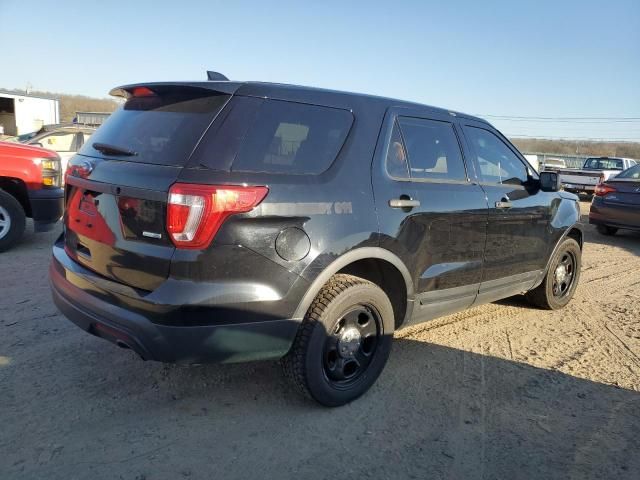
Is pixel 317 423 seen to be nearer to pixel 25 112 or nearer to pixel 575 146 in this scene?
pixel 25 112

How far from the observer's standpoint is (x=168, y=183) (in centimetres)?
247

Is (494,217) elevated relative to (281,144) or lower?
lower

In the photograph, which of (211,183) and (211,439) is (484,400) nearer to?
(211,439)

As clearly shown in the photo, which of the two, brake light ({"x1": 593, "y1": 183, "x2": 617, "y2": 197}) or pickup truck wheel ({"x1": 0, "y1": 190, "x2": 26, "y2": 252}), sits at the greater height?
brake light ({"x1": 593, "y1": 183, "x2": 617, "y2": 197})

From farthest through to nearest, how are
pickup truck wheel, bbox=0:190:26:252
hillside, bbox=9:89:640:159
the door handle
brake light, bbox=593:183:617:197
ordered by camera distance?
hillside, bbox=9:89:640:159
brake light, bbox=593:183:617:197
pickup truck wheel, bbox=0:190:26:252
the door handle

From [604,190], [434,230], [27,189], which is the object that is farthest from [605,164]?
[27,189]

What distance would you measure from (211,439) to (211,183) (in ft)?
4.49

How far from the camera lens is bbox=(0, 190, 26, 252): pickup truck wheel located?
6238 mm

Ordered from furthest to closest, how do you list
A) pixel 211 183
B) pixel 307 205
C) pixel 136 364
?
pixel 136 364
pixel 307 205
pixel 211 183

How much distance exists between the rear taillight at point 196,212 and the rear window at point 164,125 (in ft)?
0.66

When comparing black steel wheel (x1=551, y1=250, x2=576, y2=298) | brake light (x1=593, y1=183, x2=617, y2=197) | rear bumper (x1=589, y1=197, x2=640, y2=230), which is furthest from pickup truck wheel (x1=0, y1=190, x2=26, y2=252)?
brake light (x1=593, y1=183, x2=617, y2=197)

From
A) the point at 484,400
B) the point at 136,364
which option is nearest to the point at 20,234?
the point at 136,364

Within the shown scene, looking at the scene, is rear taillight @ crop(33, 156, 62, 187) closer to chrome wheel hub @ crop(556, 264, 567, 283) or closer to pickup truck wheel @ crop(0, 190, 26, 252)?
pickup truck wheel @ crop(0, 190, 26, 252)

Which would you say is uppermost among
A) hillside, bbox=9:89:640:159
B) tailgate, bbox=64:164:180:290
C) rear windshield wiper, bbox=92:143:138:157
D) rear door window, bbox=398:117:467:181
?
rear door window, bbox=398:117:467:181
